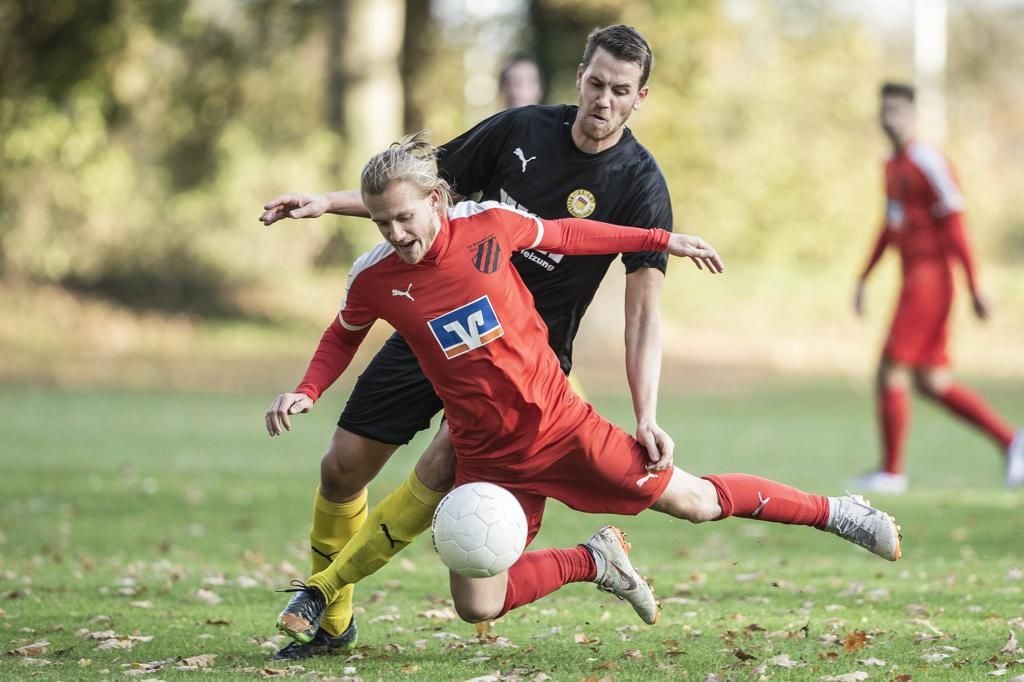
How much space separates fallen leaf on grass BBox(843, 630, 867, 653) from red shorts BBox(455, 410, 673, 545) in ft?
3.10

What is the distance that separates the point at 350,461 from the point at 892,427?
641 centimetres

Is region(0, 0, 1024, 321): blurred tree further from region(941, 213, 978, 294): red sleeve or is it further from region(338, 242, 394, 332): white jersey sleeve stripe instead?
region(338, 242, 394, 332): white jersey sleeve stripe

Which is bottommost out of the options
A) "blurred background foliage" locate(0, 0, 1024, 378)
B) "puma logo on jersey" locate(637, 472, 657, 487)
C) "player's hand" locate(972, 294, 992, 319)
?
"puma logo on jersey" locate(637, 472, 657, 487)

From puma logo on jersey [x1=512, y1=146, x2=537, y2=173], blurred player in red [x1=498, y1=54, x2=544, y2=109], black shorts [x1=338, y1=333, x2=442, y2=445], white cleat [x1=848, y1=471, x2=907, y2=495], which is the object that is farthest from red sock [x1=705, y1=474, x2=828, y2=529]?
white cleat [x1=848, y1=471, x2=907, y2=495]

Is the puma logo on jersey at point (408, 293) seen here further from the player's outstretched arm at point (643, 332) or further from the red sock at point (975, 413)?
the red sock at point (975, 413)

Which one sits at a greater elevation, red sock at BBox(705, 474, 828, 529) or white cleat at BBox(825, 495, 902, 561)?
red sock at BBox(705, 474, 828, 529)

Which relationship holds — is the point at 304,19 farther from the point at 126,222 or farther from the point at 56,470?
the point at 56,470

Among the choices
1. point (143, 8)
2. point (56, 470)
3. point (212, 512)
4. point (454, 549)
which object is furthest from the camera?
point (143, 8)

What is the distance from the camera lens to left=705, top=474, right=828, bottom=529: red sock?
18.2 ft

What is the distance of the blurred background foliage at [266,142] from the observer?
78.5 ft

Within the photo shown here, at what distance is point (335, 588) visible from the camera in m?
5.67

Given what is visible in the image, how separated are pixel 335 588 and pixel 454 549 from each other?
2.52 ft

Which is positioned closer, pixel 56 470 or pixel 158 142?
pixel 56 470

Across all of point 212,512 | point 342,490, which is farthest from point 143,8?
point 342,490
